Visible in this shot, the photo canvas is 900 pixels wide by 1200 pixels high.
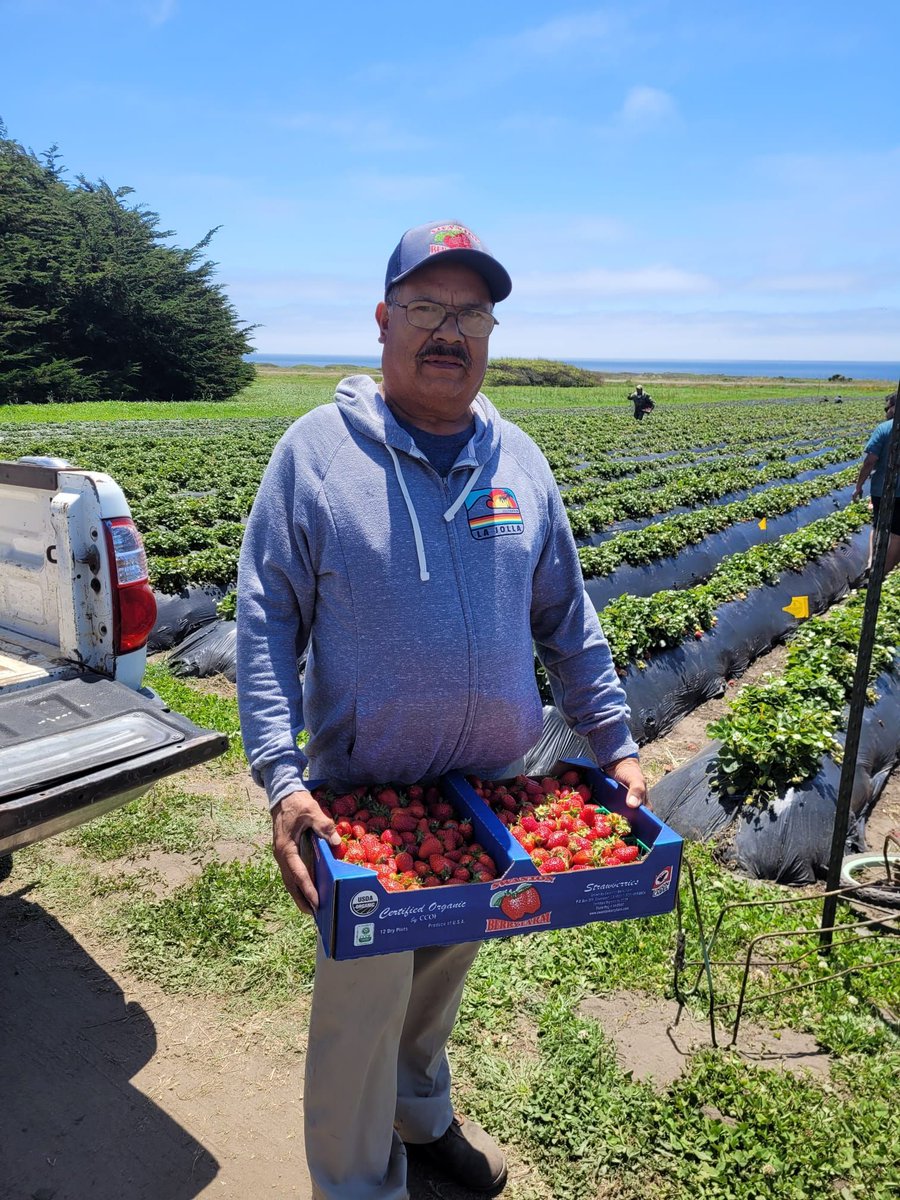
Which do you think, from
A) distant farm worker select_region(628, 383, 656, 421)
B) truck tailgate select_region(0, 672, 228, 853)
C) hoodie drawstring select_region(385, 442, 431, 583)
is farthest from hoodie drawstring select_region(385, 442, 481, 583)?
distant farm worker select_region(628, 383, 656, 421)

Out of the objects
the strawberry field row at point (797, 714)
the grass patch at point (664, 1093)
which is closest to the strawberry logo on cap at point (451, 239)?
the grass patch at point (664, 1093)

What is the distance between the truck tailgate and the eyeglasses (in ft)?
5.57

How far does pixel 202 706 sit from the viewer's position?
639cm

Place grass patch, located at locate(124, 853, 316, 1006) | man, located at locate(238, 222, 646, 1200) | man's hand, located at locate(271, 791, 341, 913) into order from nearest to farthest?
man's hand, located at locate(271, 791, 341, 913) < man, located at locate(238, 222, 646, 1200) < grass patch, located at locate(124, 853, 316, 1006)

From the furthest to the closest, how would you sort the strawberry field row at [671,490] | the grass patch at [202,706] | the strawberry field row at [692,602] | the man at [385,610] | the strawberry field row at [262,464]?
the strawberry field row at [671,490], the strawberry field row at [262,464], the strawberry field row at [692,602], the grass patch at [202,706], the man at [385,610]

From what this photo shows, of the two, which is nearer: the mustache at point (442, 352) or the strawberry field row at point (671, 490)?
the mustache at point (442, 352)

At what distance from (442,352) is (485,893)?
1.35 m

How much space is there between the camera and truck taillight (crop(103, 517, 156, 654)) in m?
3.54

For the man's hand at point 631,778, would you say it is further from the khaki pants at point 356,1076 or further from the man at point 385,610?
the khaki pants at point 356,1076

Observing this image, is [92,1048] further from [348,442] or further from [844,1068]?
[844,1068]

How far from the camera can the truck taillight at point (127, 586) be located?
354 cm

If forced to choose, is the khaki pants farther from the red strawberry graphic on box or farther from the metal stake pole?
the metal stake pole

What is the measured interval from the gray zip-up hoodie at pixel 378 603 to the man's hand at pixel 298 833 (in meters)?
0.05

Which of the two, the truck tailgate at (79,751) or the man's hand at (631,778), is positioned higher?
the man's hand at (631,778)
